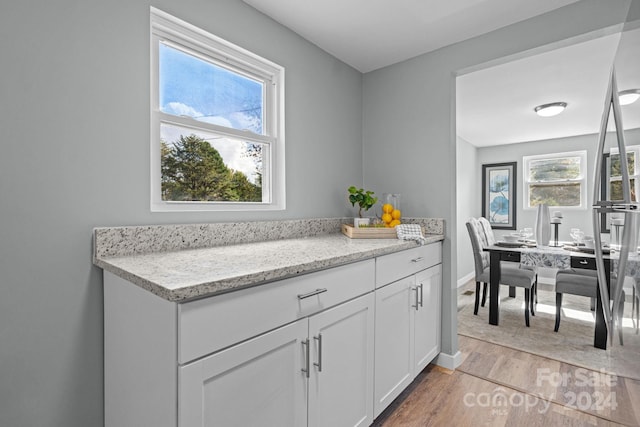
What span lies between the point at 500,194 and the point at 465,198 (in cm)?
90

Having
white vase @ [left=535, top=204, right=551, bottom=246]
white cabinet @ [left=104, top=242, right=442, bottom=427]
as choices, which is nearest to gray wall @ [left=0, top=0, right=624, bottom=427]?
white cabinet @ [left=104, top=242, right=442, bottom=427]

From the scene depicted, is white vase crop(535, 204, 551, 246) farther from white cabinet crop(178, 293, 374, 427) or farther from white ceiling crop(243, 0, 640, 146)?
white cabinet crop(178, 293, 374, 427)

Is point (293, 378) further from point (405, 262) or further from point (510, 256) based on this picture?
point (510, 256)

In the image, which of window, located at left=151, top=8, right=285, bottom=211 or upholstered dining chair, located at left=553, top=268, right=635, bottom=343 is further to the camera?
upholstered dining chair, located at left=553, top=268, right=635, bottom=343

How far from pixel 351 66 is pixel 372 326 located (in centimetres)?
211

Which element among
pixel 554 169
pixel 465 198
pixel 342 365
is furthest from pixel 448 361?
pixel 554 169

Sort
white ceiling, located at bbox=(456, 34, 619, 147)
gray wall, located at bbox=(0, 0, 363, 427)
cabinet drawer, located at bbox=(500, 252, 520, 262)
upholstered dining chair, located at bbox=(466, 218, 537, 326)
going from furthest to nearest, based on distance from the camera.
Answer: upholstered dining chair, located at bbox=(466, 218, 537, 326)
cabinet drawer, located at bbox=(500, 252, 520, 262)
white ceiling, located at bbox=(456, 34, 619, 147)
gray wall, located at bbox=(0, 0, 363, 427)

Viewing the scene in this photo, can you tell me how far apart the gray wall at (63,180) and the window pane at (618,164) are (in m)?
1.71

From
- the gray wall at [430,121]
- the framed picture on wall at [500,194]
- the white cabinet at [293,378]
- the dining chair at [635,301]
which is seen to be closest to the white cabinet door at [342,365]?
the white cabinet at [293,378]

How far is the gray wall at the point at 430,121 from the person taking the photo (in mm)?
2023

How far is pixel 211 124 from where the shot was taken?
5.72ft

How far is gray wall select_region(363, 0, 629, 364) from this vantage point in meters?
2.02

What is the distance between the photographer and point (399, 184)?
2.58 metres

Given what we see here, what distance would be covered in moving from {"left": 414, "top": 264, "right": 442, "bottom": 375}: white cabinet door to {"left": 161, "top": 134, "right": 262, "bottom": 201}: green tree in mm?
1281
